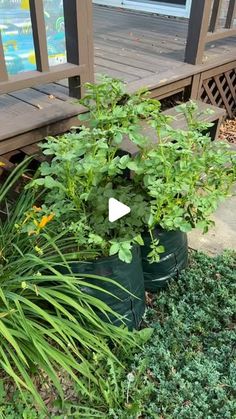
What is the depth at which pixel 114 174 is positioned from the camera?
69.8 inches

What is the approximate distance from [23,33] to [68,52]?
320 millimetres

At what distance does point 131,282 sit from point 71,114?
1105mm

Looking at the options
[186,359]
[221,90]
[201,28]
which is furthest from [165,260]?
[221,90]

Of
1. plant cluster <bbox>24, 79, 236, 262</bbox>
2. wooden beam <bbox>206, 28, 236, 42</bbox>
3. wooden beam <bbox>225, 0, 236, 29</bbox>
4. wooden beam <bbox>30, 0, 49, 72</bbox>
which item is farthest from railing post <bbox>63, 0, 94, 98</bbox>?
wooden beam <bbox>225, 0, 236, 29</bbox>

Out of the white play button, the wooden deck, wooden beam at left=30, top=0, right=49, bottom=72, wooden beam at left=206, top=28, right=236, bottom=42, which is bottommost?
the wooden deck

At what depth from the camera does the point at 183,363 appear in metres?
1.83

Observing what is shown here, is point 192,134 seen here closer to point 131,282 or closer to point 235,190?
point 131,282

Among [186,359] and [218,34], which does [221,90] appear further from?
[186,359]

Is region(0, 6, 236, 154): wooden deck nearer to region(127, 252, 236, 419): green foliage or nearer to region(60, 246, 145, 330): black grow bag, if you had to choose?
region(60, 246, 145, 330): black grow bag

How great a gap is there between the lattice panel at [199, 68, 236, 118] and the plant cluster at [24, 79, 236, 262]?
6.09 feet

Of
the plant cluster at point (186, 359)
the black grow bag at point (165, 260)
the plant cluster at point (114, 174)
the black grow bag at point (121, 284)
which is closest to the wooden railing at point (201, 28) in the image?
the plant cluster at point (114, 174)

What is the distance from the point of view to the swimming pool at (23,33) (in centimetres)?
229

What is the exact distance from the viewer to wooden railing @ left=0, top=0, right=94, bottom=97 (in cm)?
207

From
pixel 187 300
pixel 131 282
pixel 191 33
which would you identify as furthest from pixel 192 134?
pixel 191 33
